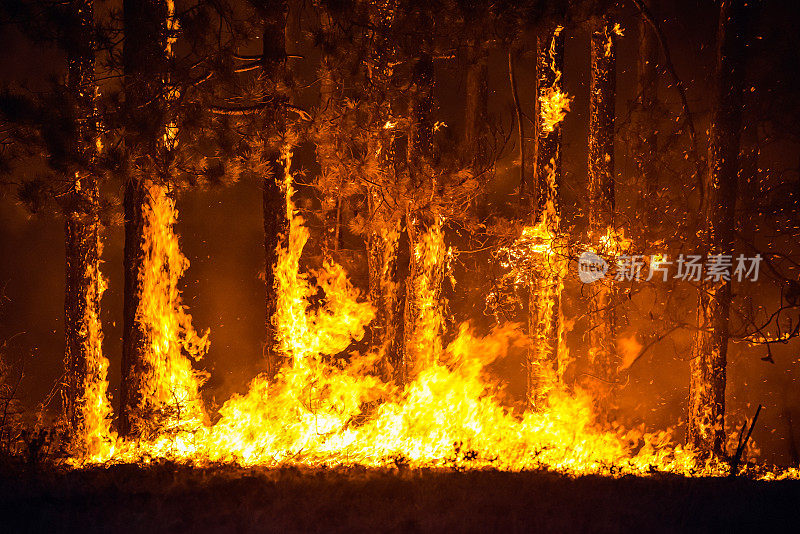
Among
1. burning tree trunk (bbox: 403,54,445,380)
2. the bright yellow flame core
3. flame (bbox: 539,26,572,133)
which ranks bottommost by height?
the bright yellow flame core

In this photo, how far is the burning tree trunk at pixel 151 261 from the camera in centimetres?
890

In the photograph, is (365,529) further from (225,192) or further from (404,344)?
(225,192)

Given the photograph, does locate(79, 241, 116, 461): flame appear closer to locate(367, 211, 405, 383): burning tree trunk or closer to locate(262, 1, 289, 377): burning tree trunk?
locate(262, 1, 289, 377): burning tree trunk

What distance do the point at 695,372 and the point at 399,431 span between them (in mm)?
4582

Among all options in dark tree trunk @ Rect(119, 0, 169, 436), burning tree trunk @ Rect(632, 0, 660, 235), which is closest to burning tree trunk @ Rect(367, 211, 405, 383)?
dark tree trunk @ Rect(119, 0, 169, 436)

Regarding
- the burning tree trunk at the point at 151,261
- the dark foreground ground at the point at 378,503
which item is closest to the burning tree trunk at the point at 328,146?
the burning tree trunk at the point at 151,261

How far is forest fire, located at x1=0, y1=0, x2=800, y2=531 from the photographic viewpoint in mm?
8836

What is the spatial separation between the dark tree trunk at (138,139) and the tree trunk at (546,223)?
226 inches

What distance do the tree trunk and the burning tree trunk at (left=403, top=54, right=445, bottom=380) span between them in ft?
5.26

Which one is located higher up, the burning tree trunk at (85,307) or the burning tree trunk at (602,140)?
the burning tree trunk at (602,140)

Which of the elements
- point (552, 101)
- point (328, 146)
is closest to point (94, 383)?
point (328, 146)

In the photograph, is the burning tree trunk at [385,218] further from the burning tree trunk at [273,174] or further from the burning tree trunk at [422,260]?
the burning tree trunk at [273,174]

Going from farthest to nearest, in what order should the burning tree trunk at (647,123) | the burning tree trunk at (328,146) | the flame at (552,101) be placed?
the burning tree trunk at (647,123)
the flame at (552,101)
the burning tree trunk at (328,146)

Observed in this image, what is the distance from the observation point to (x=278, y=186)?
1041 cm
